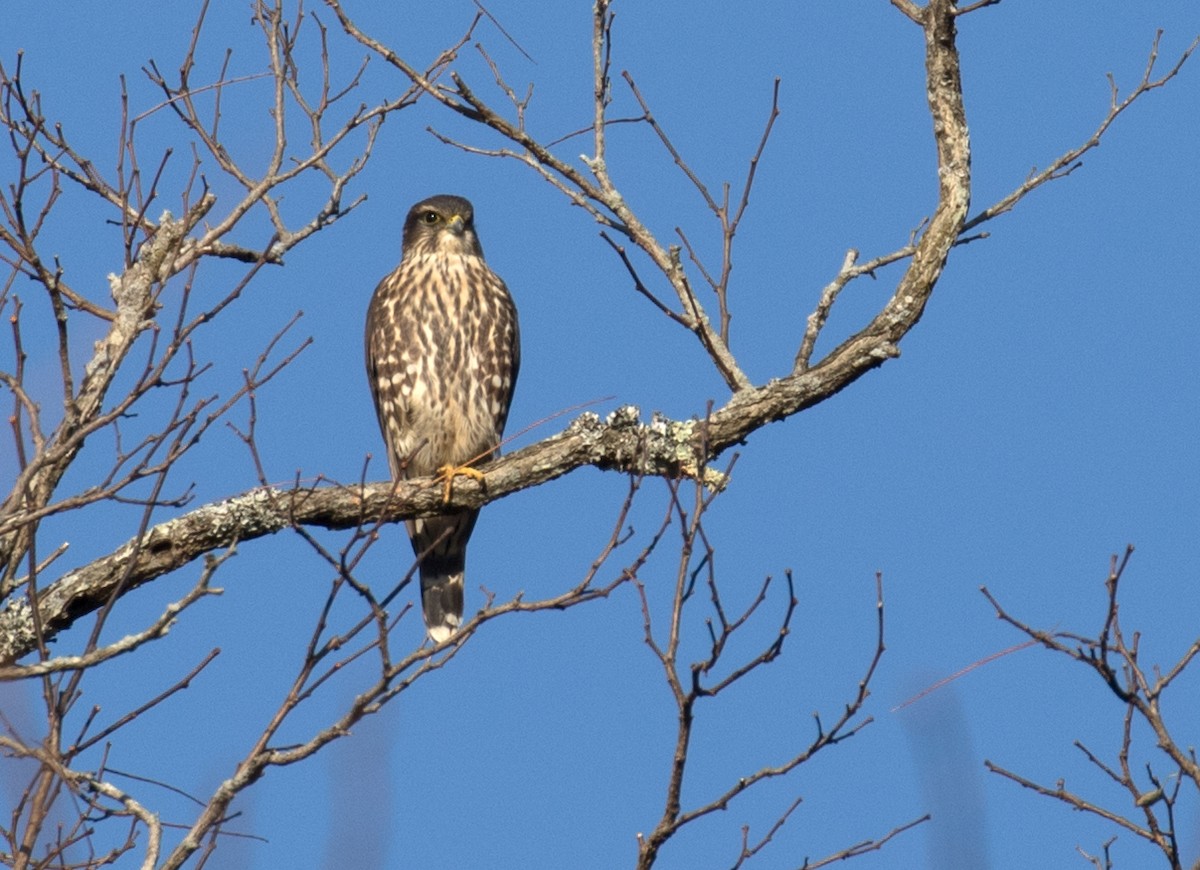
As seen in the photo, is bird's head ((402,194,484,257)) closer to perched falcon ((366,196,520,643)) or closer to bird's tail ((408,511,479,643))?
perched falcon ((366,196,520,643))

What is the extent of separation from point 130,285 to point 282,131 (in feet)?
2.06

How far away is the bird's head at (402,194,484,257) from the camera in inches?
233

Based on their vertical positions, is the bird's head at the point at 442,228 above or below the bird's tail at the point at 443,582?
above

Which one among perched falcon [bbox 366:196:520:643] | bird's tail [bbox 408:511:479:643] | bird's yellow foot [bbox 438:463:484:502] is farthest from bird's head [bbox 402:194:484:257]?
bird's yellow foot [bbox 438:463:484:502]

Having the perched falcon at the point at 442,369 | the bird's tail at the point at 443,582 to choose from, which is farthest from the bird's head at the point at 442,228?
the bird's tail at the point at 443,582

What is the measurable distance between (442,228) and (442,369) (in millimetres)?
677

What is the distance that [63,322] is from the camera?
11.0ft

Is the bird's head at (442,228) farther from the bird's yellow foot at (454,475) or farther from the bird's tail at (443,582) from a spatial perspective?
the bird's yellow foot at (454,475)

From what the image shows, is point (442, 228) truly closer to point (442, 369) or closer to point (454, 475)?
point (442, 369)

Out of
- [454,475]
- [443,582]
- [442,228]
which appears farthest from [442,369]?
[454,475]

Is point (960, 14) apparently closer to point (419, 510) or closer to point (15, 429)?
point (419, 510)

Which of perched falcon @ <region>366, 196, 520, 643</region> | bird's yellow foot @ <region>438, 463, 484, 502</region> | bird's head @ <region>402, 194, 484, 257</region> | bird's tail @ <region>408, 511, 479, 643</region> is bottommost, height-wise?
bird's yellow foot @ <region>438, 463, 484, 502</region>

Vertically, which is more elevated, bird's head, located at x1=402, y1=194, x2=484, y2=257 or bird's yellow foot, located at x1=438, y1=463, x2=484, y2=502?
bird's head, located at x1=402, y1=194, x2=484, y2=257

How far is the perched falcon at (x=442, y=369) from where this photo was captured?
5488 millimetres
